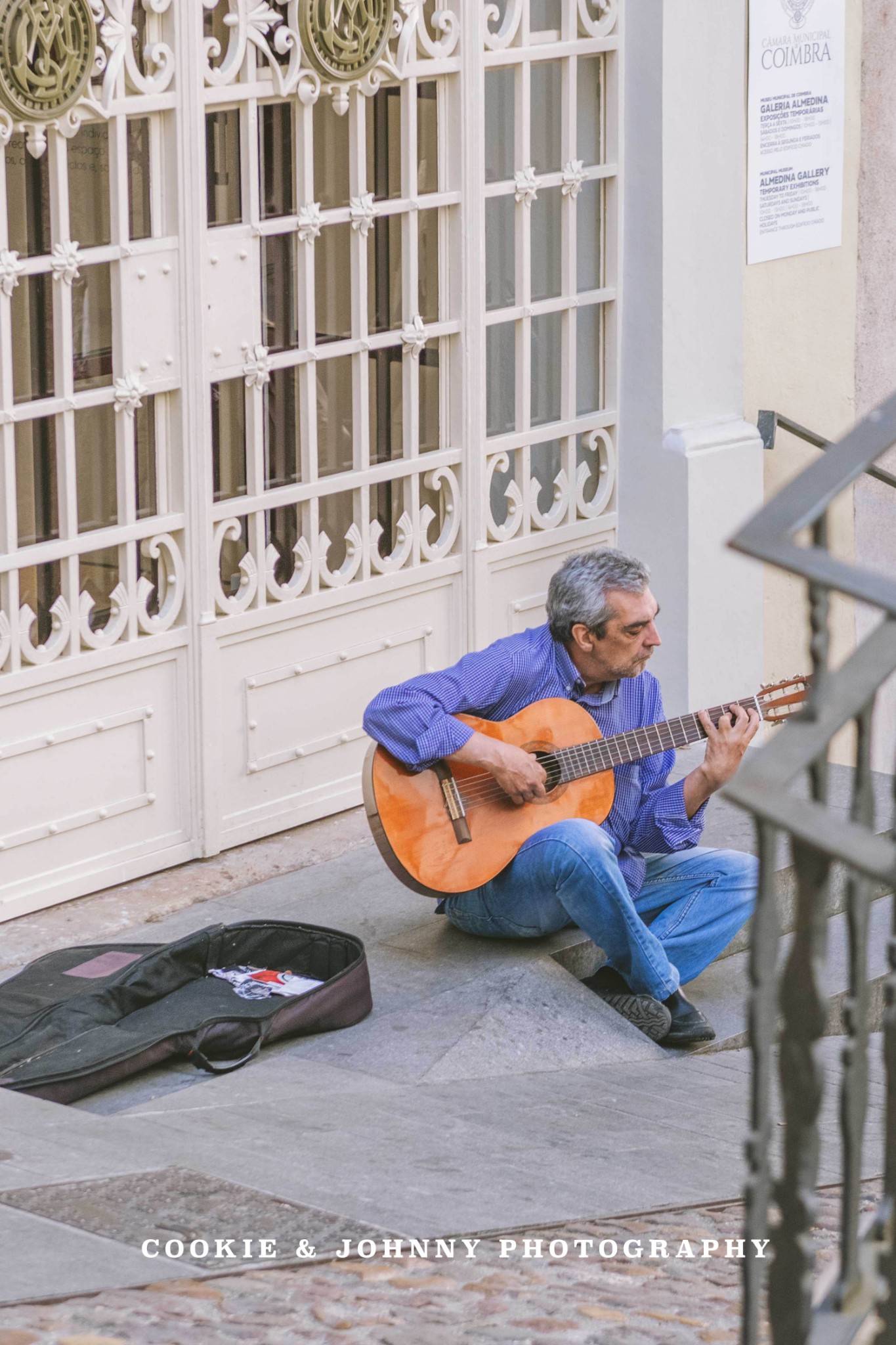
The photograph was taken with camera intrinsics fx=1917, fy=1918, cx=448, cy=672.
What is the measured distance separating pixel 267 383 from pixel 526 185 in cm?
131

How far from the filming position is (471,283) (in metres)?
6.31

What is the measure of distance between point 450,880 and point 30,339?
183 cm

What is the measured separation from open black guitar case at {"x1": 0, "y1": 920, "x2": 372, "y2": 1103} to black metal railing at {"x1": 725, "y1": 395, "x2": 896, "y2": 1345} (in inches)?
94.1

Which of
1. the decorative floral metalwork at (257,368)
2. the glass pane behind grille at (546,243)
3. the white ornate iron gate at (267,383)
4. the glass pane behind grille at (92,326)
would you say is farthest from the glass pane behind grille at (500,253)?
the glass pane behind grille at (92,326)

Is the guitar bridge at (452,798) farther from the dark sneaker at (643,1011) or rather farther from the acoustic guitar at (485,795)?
the dark sneaker at (643,1011)

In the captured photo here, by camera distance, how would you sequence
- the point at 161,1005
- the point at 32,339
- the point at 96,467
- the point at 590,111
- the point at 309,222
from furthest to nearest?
the point at 590,111 → the point at 309,222 → the point at 96,467 → the point at 32,339 → the point at 161,1005

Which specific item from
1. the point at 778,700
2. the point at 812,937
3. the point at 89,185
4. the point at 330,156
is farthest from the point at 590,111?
the point at 812,937

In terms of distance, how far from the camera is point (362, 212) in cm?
590

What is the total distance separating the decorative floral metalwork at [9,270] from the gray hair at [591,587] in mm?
1593

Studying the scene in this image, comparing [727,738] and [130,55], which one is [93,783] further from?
[130,55]

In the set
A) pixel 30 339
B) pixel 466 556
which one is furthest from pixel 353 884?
pixel 30 339

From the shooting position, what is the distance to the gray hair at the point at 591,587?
4.69 m

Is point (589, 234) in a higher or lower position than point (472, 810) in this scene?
higher

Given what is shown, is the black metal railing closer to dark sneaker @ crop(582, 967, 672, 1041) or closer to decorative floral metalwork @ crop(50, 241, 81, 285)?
dark sneaker @ crop(582, 967, 672, 1041)
